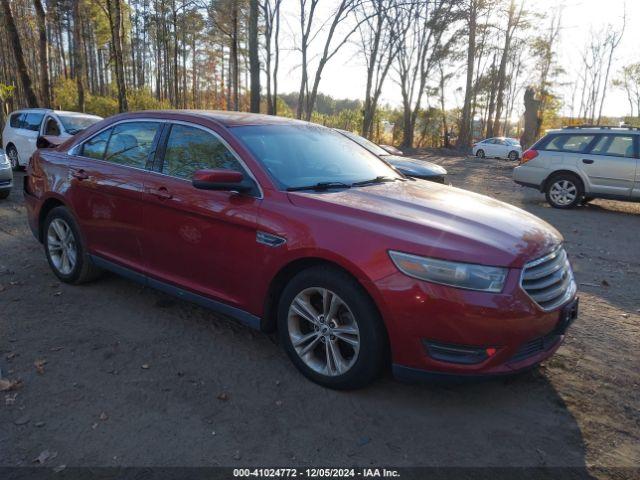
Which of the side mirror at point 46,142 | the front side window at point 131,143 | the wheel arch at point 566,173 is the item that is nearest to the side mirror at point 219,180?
the front side window at point 131,143

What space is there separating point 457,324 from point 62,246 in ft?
12.9

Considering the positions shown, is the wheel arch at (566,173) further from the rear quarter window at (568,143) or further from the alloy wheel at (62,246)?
the alloy wheel at (62,246)

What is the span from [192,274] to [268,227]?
85 centimetres

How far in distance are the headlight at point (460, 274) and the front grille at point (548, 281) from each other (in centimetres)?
18

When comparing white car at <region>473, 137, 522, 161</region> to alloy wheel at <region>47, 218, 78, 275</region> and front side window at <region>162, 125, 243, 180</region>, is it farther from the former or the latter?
front side window at <region>162, 125, 243, 180</region>

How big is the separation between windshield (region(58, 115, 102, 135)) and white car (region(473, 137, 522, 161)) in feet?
86.3

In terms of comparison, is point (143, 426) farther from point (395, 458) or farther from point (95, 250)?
point (95, 250)

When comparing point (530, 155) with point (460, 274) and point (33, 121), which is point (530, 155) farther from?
point (33, 121)

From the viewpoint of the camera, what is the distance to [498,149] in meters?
32.5

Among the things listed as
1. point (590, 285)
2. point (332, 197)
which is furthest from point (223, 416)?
point (590, 285)

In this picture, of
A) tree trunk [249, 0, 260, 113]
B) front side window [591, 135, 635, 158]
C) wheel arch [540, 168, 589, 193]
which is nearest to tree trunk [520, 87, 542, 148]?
tree trunk [249, 0, 260, 113]

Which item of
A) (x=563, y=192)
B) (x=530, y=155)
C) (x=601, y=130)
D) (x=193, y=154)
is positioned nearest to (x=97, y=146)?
(x=193, y=154)

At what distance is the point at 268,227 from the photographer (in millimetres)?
3207

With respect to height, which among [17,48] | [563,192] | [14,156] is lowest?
[563,192]
